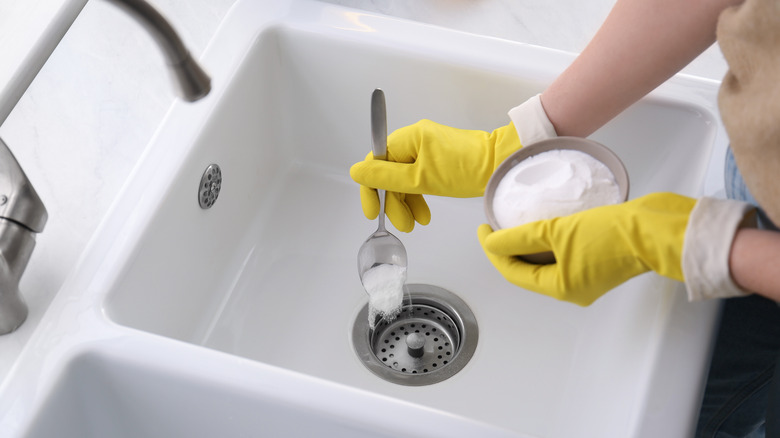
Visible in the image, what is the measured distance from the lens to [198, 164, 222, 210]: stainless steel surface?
85cm

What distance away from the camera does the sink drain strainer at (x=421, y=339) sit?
0.87m

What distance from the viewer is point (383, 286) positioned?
89 centimetres

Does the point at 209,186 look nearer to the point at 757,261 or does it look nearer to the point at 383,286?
the point at 383,286

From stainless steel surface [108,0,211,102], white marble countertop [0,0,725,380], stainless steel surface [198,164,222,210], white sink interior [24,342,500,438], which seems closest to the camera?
stainless steel surface [108,0,211,102]

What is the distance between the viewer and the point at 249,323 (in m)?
0.90

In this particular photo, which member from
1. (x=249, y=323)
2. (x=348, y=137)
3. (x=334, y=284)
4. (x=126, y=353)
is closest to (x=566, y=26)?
(x=348, y=137)

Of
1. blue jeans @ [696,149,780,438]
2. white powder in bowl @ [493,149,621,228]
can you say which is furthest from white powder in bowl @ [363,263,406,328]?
blue jeans @ [696,149,780,438]

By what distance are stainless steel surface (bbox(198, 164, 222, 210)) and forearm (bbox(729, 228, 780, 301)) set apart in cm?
55

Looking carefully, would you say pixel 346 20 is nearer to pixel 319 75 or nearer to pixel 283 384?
pixel 319 75

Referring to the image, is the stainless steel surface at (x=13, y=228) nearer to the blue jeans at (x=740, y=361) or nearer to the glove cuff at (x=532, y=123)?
the glove cuff at (x=532, y=123)

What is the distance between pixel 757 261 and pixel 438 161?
340mm

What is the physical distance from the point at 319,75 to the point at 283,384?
466 millimetres

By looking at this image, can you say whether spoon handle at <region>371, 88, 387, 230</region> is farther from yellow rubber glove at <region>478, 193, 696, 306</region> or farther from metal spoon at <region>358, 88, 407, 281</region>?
yellow rubber glove at <region>478, 193, 696, 306</region>

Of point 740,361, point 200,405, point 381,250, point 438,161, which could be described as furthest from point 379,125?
point 740,361
